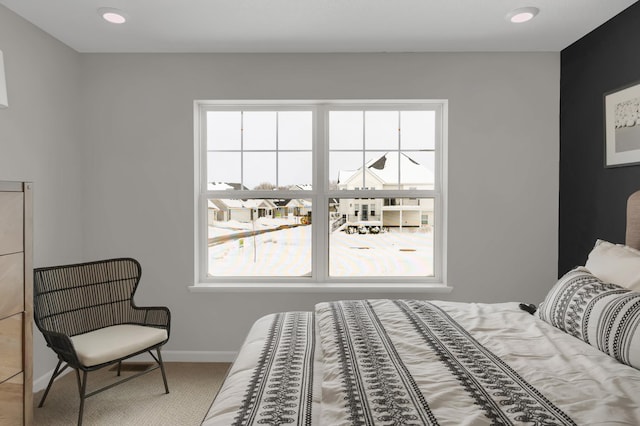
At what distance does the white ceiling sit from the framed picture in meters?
0.54

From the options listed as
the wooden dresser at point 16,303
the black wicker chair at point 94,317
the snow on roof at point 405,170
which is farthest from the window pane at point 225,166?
the wooden dresser at point 16,303

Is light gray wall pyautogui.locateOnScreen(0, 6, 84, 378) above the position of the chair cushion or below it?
above

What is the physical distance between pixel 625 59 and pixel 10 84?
392cm

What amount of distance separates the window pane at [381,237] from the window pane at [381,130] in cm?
47

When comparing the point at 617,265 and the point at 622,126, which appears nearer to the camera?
the point at 617,265

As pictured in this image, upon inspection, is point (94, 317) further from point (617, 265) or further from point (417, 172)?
point (617, 265)

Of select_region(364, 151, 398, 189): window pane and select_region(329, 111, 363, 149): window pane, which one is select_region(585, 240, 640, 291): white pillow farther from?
select_region(329, 111, 363, 149): window pane

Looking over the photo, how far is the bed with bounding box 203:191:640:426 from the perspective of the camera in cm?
113

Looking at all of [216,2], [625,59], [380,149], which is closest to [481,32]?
[625,59]

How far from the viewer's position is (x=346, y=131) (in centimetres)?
355

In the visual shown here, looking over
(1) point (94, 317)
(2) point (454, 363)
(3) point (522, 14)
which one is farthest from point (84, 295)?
(3) point (522, 14)

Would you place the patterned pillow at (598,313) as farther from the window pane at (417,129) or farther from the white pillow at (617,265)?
the window pane at (417,129)

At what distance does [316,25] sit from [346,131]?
37.4 inches

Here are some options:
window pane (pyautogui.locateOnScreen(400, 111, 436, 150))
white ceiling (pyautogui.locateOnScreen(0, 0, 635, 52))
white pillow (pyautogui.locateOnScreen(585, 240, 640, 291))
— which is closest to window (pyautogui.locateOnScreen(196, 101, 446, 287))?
window pane (pyautogui.locateOnScreen(400, 111, 436, 150))
